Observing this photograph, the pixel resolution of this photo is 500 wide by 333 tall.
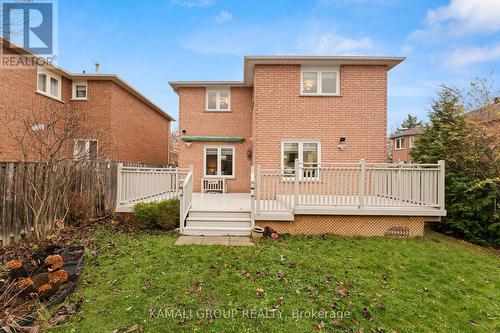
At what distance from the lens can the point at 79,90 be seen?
1404cm

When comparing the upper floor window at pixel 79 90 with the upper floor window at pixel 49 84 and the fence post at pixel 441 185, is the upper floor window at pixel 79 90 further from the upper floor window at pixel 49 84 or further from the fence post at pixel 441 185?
the fence post at pixel 441 185

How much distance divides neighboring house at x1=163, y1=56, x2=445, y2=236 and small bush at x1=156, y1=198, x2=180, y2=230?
0.35 metres

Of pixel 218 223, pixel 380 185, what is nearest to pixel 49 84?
pixel 218 223

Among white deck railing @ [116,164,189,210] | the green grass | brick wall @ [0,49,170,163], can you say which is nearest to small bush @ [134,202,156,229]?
white deck railing @ [116,164,189,210]

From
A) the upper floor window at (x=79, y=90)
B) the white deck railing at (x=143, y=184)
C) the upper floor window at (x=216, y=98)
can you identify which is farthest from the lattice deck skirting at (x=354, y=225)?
the upper floor window at (x=79, y=90)

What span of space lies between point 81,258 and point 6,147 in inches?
395

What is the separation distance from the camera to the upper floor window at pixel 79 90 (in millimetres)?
13984

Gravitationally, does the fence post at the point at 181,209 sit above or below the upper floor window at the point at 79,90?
below

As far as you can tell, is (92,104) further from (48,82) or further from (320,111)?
(320,111)

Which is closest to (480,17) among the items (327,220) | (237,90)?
(237,90)

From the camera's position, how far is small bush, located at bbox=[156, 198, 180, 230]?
6980 millimetres

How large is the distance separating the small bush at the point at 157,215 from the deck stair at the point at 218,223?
0.49 metres

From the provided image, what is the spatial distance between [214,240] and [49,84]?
43.7 feet

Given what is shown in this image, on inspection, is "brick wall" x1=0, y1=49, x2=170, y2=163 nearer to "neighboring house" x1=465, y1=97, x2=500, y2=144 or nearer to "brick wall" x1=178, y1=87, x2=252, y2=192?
"brick wall" x1=178, y1=87, x2=252, y2=192
